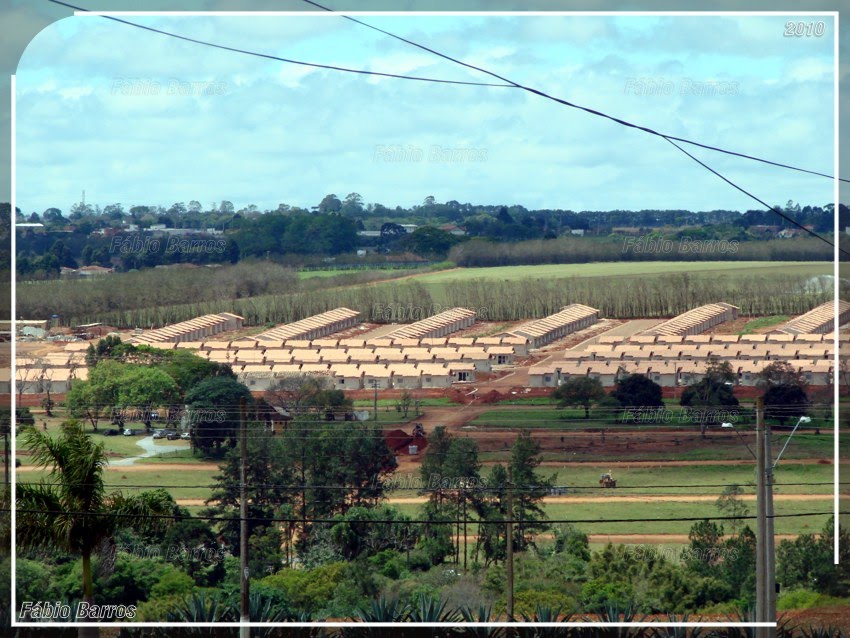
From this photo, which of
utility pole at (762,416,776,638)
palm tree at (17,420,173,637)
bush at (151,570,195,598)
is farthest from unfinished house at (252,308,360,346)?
utility pole at (762,416,776,638)

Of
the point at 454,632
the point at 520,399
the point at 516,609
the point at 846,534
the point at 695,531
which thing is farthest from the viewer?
the point at 520,399

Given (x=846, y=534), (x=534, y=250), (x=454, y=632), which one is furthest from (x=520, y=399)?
(x=454, y=632)

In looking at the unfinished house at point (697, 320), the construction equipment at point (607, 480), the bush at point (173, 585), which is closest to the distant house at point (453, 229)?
the unfinished house at point (697, 320)

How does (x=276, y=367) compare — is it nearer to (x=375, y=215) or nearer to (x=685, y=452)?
(x=375, y=215)

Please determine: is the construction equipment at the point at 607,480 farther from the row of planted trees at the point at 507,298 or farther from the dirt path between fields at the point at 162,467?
the dirt path between fields at the point at 162,467

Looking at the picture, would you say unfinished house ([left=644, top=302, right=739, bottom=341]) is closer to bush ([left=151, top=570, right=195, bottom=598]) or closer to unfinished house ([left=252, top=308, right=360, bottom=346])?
unfinished house ([left=252, top=308, right=360, bottom=346])

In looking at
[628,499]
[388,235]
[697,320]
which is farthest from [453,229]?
[628,499]
